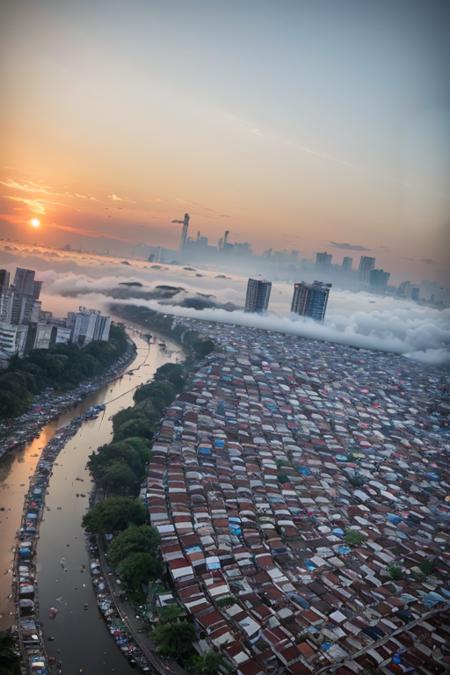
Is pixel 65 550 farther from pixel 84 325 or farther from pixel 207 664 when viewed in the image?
pixel 84 325

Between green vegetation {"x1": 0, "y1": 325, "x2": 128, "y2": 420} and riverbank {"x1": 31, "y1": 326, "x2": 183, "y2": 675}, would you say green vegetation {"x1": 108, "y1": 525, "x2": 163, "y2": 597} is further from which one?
green vegetation {"x1": 0, "y1": 325, "x2": 128, "y2": 420}

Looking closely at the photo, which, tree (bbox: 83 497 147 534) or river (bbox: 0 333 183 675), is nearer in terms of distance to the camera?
river (bbox: 0 333 183 675)

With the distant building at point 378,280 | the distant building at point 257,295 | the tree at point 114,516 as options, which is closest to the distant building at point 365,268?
the distant building at point 378,280

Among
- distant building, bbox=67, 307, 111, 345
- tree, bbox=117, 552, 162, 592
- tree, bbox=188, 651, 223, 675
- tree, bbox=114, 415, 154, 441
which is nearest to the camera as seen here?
tree, bbox=188, 651, 223, 675

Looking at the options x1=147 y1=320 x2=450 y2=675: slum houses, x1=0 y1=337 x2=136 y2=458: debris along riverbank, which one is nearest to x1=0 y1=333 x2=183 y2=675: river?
x1=0 y1=337 x2=136 y2=458: debris along riverbank

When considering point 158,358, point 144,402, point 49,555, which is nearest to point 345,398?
point 144,402

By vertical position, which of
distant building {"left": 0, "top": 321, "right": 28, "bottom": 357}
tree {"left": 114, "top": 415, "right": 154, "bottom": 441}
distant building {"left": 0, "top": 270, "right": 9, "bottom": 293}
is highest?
distant building {"left": 0, "top": 270, "right": 9, "bottom": 293}
